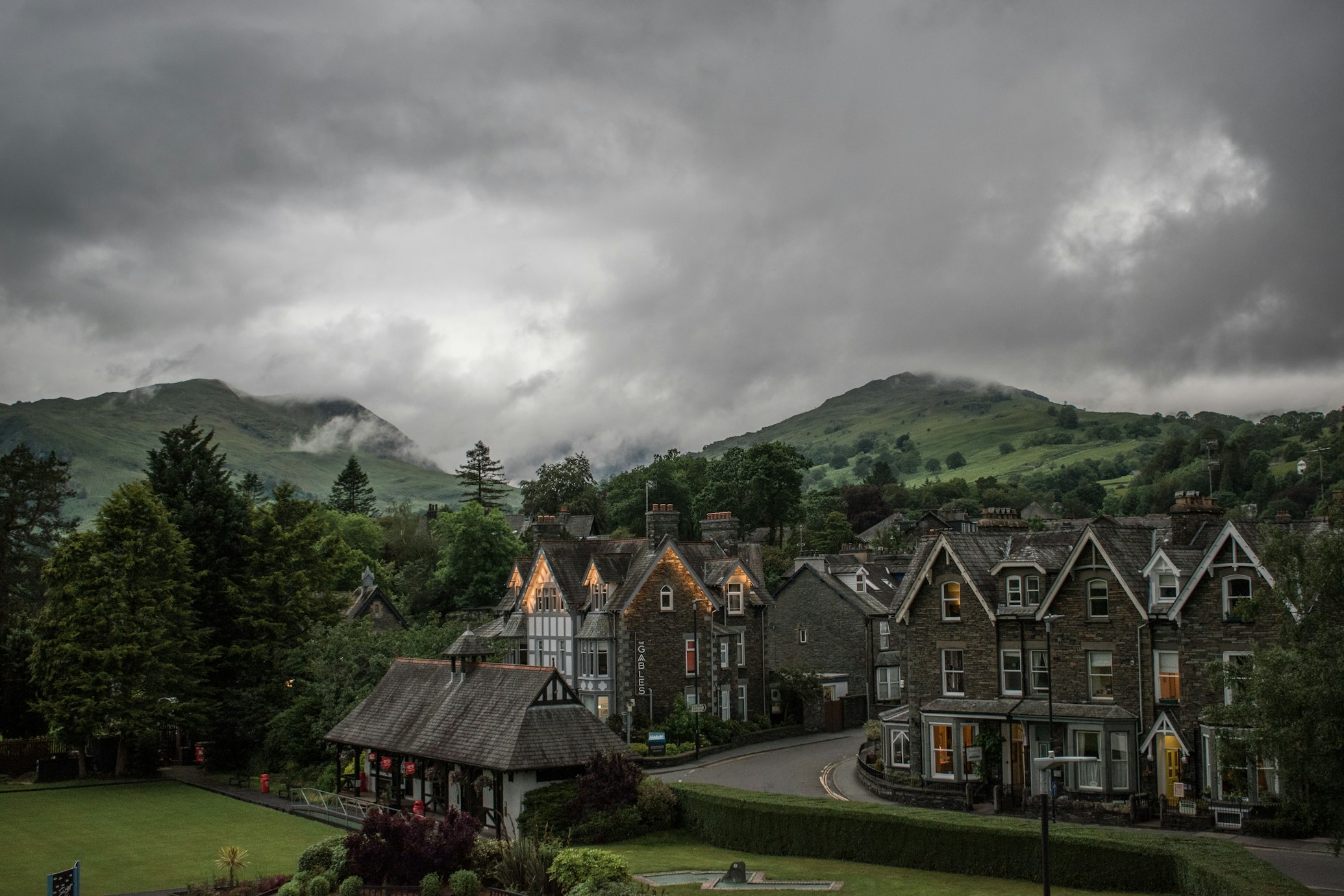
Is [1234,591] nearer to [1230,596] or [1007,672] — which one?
[1230,596]

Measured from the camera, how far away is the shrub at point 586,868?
26.0m

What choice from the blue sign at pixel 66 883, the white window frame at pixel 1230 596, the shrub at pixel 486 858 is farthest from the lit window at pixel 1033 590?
the blue sign at pixel 66 883

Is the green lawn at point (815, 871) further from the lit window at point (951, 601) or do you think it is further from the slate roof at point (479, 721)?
the lit window at point (951, 601)

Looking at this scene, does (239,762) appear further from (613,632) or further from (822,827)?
(822,827)

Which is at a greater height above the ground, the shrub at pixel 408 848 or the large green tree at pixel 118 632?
the large green tree at pixel 118 632

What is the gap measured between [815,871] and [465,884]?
9.27 metres

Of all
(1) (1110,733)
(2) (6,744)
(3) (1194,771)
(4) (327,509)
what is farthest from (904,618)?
(4) (327,509)

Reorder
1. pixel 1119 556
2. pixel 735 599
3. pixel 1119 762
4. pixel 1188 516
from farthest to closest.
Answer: pixel 735 599 → pixel 1188 516 → pixel 1119 556 → pixel 1119 762

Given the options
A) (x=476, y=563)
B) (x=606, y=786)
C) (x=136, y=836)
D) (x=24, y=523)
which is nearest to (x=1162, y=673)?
(x=606, y=786)

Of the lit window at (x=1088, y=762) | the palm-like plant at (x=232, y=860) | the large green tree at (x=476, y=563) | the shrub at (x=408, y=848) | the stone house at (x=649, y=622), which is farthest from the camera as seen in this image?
the large green tree at (x=476, y=563)

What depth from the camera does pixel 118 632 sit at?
169 feet

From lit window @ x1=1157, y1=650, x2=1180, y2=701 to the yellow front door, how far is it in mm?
1390

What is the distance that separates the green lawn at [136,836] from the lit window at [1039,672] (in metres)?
26.1

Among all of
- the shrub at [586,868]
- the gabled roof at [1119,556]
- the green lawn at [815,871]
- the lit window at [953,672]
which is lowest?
the green lawn at [815,871]
